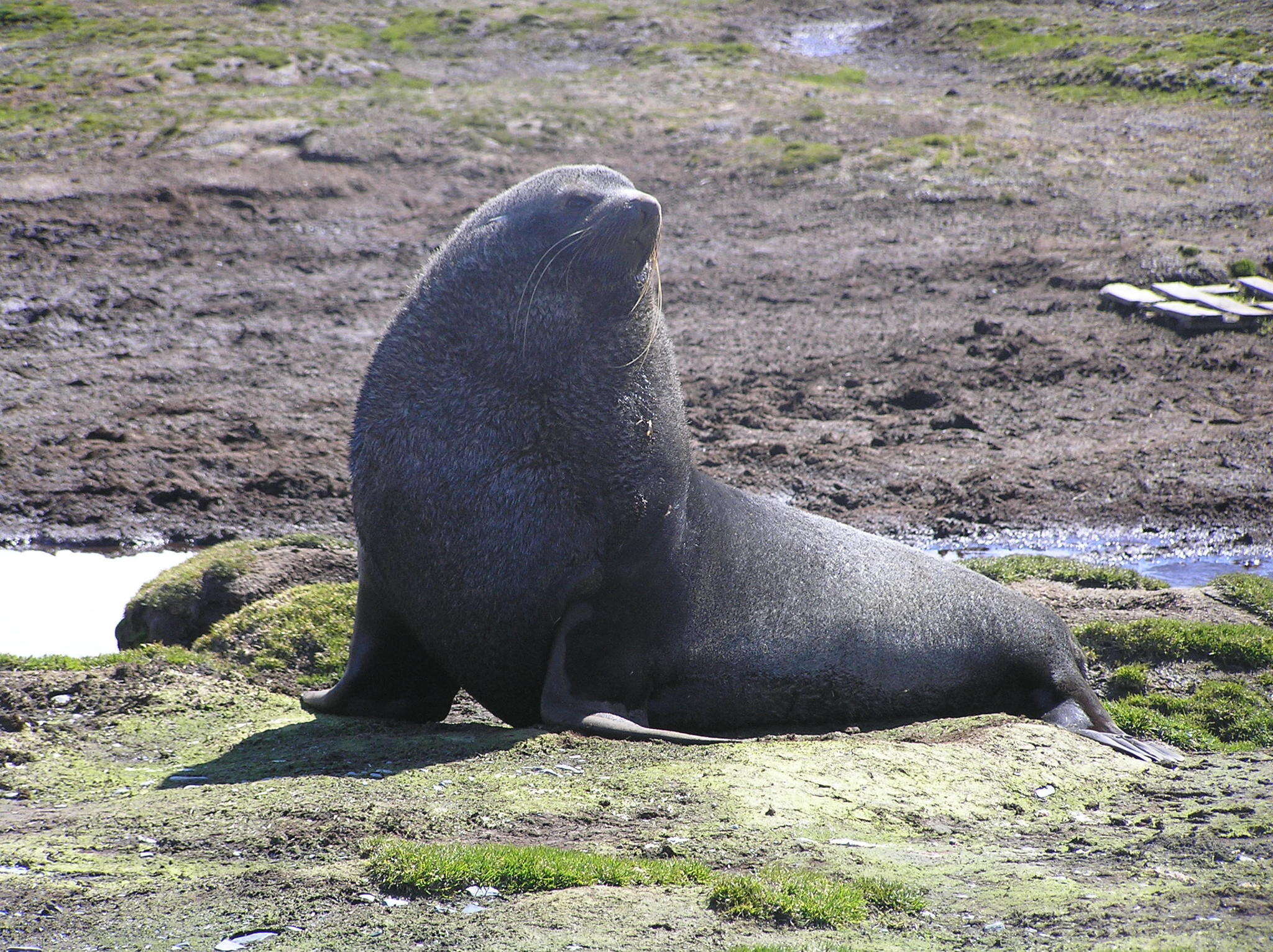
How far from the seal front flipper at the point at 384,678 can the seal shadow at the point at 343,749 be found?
0.26 feet

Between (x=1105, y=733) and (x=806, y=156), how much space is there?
1522 centimetres

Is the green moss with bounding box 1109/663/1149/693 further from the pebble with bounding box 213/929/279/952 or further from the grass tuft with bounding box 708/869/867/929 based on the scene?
the pebble with bounding box 213/929/279/952

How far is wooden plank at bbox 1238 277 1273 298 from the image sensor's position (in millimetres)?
14805

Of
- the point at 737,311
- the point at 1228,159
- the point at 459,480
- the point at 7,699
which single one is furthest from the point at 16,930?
the point at 1228,159

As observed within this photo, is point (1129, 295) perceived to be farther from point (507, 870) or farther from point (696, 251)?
point (507, 870)

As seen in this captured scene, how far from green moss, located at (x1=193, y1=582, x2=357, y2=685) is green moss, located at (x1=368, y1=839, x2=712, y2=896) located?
3.13 m

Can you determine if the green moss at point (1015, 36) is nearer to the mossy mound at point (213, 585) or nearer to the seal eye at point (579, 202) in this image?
the mossy mound at point (213, 585)

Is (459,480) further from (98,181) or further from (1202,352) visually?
(98,181)

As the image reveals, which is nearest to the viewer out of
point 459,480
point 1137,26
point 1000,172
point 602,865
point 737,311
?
point 602,865

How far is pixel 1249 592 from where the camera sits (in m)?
8.39

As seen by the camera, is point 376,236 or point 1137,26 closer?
point 376,236

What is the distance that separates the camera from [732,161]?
67.2 feet

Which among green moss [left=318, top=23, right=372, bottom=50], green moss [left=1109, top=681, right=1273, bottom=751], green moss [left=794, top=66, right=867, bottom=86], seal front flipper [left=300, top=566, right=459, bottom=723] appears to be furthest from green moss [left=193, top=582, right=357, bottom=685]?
green moss [left=318, top=23, right=372, bottom=50]

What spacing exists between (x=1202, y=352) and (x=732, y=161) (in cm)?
858
